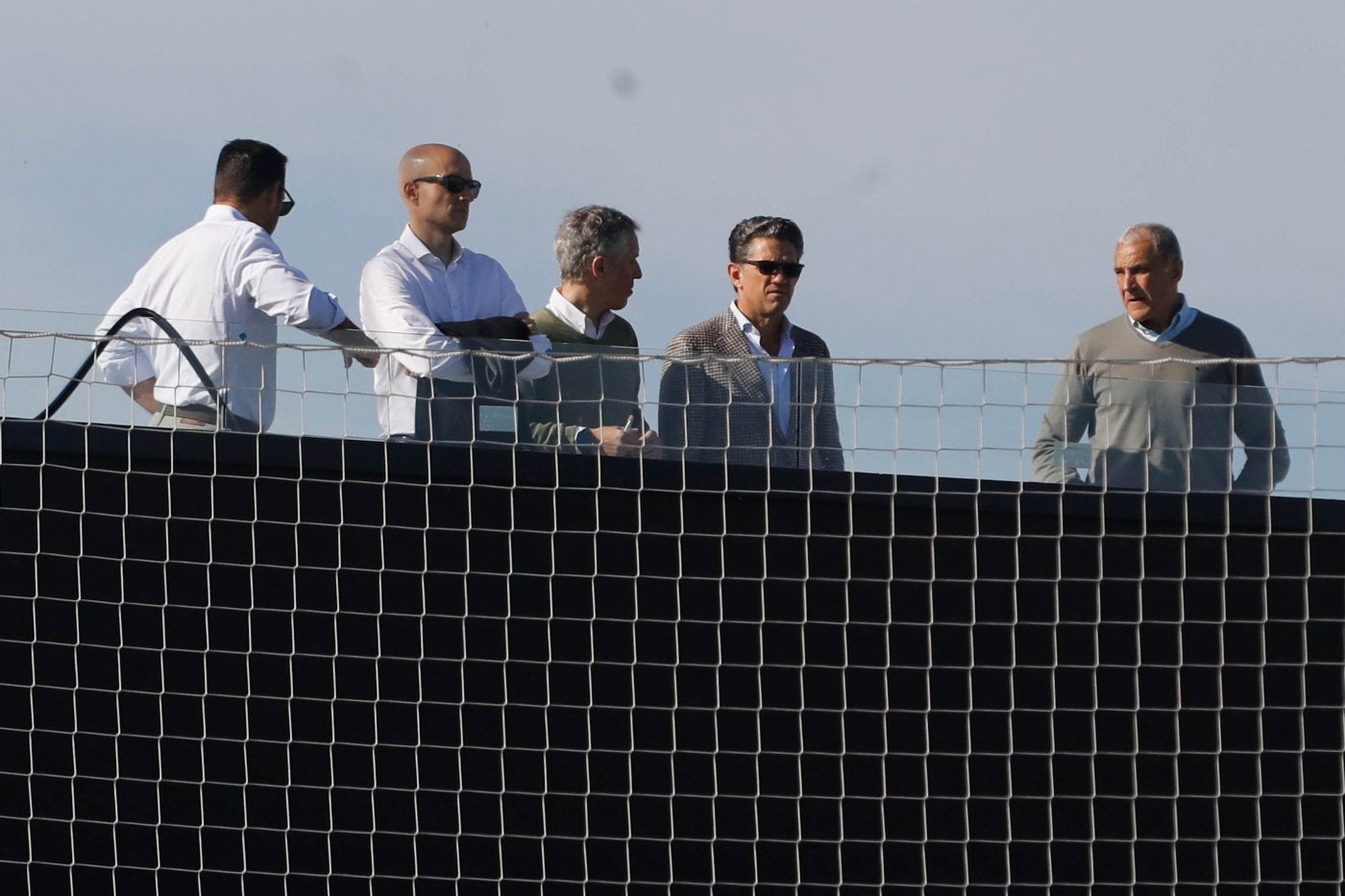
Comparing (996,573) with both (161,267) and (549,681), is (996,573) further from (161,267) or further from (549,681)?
(161,267)

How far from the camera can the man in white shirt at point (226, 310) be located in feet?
16.4

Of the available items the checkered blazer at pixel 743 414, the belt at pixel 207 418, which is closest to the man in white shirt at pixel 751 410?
the checkered blazer at pixel 743 414

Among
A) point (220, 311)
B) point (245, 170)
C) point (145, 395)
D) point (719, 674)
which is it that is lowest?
point (719, 674)

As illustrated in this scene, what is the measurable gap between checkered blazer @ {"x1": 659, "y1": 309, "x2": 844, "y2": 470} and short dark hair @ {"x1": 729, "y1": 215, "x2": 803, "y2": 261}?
775 mm

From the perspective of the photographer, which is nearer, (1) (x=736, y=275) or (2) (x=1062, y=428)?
(2) (x=1062, y=428)

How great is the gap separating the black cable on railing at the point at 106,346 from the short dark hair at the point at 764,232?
1.74m

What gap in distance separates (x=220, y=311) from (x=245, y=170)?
46 centimetres

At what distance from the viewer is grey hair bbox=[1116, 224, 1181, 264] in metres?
6.03

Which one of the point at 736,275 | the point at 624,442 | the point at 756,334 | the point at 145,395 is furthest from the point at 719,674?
the point at 145,395

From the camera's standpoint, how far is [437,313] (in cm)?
563

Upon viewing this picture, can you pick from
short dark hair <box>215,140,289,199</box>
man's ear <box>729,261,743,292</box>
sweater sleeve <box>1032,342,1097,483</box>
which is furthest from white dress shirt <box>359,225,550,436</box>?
sweater sleeve <box>1032,342,1097,483</box>

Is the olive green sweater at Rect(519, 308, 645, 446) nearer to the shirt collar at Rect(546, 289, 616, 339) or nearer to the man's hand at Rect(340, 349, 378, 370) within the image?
the man's hand at Rect(340, 349, 378, 370)

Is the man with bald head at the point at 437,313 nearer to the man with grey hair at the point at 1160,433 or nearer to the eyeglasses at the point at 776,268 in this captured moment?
the eyeglasses at the point at 776,268

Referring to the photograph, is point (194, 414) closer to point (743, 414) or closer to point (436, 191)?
point (436, 191)
